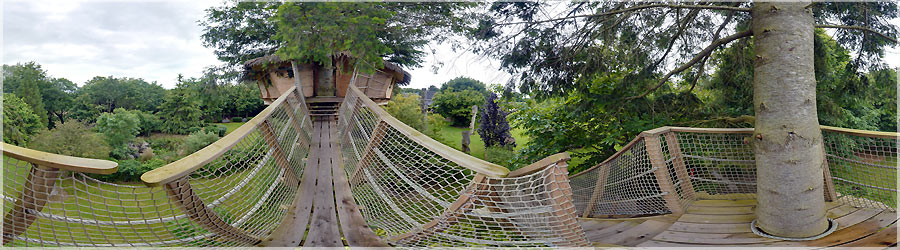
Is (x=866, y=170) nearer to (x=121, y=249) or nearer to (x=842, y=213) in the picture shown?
(x=842, y=213)

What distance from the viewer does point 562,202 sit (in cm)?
139

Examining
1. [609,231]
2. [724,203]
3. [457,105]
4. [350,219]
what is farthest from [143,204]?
[457,105]

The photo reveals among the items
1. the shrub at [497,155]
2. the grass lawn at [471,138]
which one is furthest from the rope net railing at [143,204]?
the grass lawn at [471,138]

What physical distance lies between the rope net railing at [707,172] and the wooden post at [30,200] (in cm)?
301

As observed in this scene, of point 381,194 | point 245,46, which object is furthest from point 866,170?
point 245,46

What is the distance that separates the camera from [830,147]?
2990 mm

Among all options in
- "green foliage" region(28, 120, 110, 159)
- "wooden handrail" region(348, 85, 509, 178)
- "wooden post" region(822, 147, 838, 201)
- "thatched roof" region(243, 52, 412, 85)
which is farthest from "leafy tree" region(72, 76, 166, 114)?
"wooden post" region(822, 147, 838, 201)

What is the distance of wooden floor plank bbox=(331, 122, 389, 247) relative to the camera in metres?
2.45

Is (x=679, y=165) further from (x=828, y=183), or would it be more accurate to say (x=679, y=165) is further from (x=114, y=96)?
(x=114, y=96)

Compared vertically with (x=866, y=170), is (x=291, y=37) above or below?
above

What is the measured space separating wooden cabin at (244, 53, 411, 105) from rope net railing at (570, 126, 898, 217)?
10.9 feet

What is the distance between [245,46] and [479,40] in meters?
10.5

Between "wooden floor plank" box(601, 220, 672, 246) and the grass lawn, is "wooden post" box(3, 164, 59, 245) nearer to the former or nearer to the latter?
"wooden floor plank" box(601, 220, 672, 246)

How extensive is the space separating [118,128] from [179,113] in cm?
323
